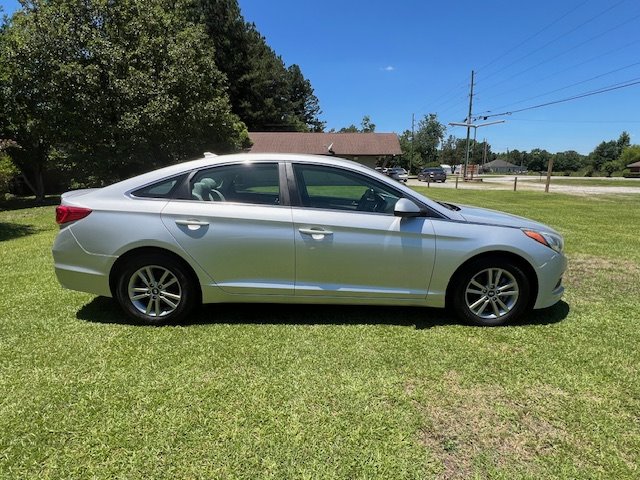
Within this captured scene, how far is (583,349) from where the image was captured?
3.70m

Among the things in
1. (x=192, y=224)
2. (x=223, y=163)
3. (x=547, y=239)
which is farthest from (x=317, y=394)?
(x=547, y=239)

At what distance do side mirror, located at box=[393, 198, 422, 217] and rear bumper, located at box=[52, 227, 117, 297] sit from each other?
2593mm

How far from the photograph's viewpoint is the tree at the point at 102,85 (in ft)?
53.0

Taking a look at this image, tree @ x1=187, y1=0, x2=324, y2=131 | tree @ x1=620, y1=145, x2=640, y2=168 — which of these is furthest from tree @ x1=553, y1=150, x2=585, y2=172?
tree @ x1=187, y1=0, x2=324, y2=131

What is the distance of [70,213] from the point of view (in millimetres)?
4055

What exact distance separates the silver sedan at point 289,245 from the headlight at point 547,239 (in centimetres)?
1

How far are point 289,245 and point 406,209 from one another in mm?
1085

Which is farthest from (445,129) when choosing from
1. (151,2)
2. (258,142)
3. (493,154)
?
(151,2)

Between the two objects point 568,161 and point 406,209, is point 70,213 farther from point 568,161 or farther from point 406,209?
point 568,161

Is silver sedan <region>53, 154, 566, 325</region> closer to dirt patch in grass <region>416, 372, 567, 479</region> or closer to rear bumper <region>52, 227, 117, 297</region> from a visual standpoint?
rear bumper <region>52, 227, 117, 297</region>

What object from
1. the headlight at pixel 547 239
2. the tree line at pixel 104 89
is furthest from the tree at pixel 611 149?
the headlight at pixel 547 239

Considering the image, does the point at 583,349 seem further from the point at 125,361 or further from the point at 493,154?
the point at 493,154

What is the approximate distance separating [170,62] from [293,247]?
16934 millimetres

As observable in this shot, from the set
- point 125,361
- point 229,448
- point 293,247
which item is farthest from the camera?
point 293,247
